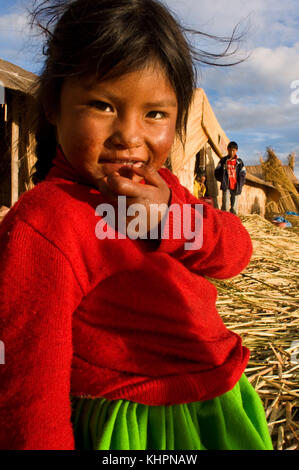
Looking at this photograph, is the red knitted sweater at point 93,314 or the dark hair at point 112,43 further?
the dark hair at point 112,43

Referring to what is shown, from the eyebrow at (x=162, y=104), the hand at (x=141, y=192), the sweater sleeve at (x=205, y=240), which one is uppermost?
the eyebrow at (x=162, y=104)

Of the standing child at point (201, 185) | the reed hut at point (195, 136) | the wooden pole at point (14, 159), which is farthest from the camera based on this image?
the standing child at point (201, 185)

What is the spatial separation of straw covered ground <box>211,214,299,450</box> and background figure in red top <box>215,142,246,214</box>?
371 cm

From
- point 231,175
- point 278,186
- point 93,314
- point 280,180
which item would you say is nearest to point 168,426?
point 93,314

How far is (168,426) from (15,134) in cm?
387

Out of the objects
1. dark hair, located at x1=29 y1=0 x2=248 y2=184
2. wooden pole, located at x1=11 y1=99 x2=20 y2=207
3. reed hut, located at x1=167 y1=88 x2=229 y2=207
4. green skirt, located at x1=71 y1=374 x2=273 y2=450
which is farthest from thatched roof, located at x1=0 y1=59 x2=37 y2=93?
green skirt, located at x1=71 y1=374 x2=273 y2=450

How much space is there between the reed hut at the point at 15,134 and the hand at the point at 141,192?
3.11 metres

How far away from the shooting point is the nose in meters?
0.95

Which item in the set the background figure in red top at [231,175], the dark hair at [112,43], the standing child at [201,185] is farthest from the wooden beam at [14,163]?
the background figure in red top at [231,175]

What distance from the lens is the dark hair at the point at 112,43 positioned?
956mm

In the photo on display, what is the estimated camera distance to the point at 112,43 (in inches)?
37.6

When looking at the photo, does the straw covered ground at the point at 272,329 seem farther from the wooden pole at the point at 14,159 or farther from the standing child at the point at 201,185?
the standing child at the point at 201,185

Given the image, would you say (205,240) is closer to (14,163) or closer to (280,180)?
(14,163)

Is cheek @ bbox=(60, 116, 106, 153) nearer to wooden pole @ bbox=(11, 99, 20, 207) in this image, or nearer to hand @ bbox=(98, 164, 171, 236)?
hand @ bbox=(98, 164, 171, 236)
